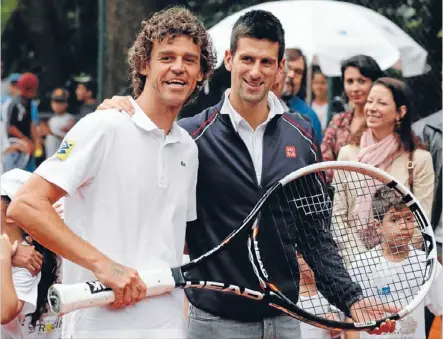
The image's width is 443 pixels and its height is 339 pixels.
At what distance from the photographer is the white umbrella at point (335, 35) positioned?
24.5ft

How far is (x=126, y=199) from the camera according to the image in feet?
10.8

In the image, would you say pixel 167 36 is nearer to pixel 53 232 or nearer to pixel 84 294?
pixel 53 232

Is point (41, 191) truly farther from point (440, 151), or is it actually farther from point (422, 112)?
point (422, 112)

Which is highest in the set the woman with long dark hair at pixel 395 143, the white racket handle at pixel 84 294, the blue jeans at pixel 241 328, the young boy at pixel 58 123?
the woman with long dark hair at pixel 395 143

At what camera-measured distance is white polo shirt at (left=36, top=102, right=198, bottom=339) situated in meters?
3.27

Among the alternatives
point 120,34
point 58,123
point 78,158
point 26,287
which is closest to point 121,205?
point 78,158

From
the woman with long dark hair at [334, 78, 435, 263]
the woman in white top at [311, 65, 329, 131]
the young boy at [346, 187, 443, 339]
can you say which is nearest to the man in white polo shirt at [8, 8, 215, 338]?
the young boy at [346, 187, 443, 339]

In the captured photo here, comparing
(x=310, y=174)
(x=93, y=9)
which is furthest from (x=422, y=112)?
(x=93, y=9)

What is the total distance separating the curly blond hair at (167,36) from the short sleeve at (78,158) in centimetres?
38

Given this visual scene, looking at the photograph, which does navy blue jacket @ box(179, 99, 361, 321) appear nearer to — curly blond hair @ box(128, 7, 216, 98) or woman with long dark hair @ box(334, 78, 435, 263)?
curly blond hair @ box(128, 7, 216, 98)

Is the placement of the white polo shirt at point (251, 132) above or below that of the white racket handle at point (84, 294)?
above

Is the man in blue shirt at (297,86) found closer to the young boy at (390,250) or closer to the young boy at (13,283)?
the young boy at (390,250)

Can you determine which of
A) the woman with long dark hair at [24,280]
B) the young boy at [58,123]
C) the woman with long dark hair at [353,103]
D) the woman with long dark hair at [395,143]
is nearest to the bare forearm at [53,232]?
the woman with long dark hair at [24,280]

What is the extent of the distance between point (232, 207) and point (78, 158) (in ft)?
2.40
